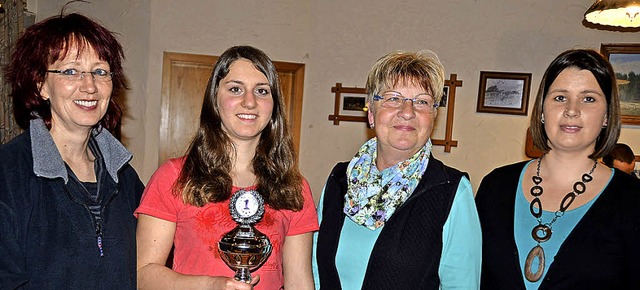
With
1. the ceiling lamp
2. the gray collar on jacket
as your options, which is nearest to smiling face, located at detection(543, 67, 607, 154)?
the gray collar on jacket

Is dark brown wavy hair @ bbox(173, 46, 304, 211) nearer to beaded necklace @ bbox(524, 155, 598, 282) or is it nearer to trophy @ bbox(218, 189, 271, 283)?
trophy @ bbox(218, 189, 271, 283)

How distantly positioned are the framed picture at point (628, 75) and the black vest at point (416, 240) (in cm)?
370

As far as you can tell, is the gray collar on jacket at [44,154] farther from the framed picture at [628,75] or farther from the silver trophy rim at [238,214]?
the framed picture at [628,75]

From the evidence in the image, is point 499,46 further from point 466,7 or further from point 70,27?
point 70,27

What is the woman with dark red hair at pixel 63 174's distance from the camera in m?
1.61

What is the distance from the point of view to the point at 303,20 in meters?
5.54

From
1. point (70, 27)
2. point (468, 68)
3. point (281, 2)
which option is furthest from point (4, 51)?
point (468, 68)

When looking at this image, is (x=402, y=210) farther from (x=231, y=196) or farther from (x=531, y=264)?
(x=231, y=196)

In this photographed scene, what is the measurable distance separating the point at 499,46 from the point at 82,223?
4.40 metres

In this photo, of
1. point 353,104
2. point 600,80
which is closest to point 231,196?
point 600,80

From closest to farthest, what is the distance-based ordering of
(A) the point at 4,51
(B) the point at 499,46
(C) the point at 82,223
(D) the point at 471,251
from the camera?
(C) the point at 82,223 → (D) the point at 471,251 → (A) the point at 4,51 → (B) the point at 499,46

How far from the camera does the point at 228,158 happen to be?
1987mm

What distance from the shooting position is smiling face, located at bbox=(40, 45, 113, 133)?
1747 millimetres

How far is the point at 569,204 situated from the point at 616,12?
2516mm
